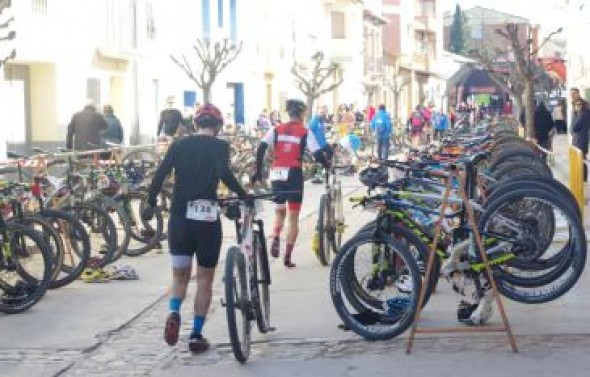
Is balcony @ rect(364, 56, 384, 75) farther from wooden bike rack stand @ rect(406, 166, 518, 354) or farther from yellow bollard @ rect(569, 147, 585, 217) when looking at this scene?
wooden bike rack stand @ rect(406, 166, 518, 354)

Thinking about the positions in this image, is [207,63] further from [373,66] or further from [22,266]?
[373,66]

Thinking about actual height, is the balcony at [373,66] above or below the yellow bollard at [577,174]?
above

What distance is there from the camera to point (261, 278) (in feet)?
27.6

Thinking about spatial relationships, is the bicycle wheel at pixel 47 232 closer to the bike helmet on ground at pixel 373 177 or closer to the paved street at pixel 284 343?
the paved street at pixel 284 343

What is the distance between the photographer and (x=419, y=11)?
332 ft

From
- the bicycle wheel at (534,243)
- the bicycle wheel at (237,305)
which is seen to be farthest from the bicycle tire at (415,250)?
the bicycle wheel at (237,305)

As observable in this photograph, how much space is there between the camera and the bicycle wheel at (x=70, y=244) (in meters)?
10.9

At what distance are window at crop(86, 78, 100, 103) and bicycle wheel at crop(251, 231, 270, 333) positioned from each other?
23.5 metres

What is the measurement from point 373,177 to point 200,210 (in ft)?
5.09

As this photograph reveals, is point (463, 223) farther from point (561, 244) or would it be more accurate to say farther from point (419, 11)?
point (419, 11)

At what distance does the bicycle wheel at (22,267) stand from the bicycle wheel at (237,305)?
9.11 ft

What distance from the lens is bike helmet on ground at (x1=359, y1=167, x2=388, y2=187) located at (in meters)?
8.79

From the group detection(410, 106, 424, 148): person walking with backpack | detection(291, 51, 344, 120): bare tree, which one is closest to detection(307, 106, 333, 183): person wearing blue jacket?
detection(291, 51, 344, 120): bare tree

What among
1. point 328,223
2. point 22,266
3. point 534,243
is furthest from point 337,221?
point 534,243
